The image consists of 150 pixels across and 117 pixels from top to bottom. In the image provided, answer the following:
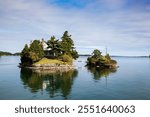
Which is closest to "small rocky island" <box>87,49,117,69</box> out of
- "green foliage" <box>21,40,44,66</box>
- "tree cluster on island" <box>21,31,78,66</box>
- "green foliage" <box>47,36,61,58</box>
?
"tree cluster on island" <box>21,31,78,66</box>

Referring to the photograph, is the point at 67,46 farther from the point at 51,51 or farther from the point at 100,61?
the point at 100,61

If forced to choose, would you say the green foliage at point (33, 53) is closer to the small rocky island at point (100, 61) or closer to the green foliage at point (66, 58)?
the green foliage at point (66, 58)

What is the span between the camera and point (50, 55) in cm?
11188

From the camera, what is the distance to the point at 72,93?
4428 cm

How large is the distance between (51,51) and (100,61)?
23434 millimetres

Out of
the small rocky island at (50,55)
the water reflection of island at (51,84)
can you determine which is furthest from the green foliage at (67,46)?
the water reflection of island at (51,84)

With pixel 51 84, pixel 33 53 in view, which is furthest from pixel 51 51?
pixel 51 84

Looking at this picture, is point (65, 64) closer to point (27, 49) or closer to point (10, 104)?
point (27, 49)

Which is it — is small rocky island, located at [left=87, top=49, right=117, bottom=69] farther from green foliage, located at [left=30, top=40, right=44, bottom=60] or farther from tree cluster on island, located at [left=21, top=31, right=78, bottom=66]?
green foliage, located at [left=30, top=40, right=44, bottom=60]

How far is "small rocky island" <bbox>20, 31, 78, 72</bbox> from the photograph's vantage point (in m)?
100

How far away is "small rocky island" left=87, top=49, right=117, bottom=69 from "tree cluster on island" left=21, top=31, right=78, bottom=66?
33.1 feet

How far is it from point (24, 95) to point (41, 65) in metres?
58.6

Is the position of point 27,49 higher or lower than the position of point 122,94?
higher

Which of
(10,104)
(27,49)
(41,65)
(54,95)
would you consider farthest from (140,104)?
(27,49)
